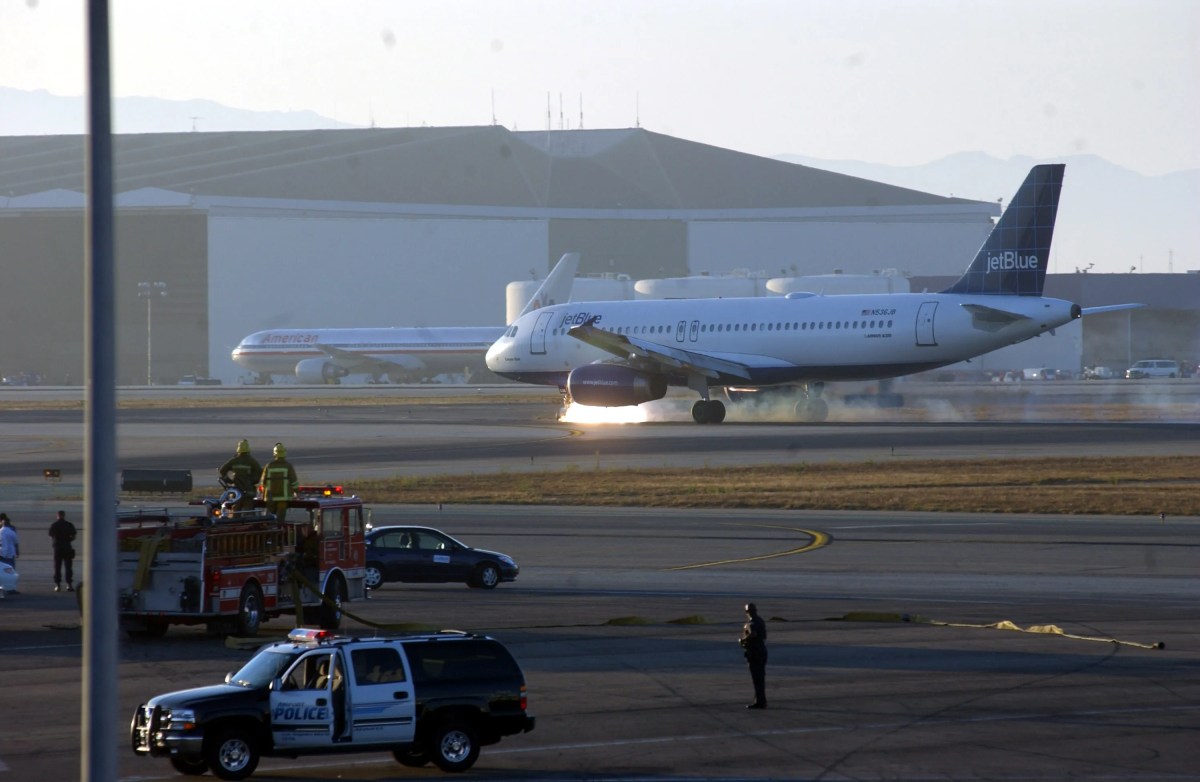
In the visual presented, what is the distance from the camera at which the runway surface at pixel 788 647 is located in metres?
13.5

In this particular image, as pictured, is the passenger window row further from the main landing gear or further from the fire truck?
the fire truck

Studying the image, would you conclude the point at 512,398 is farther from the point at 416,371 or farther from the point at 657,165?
the point at 657,165

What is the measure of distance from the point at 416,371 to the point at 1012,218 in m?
78.2

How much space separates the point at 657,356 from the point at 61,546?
117 ft

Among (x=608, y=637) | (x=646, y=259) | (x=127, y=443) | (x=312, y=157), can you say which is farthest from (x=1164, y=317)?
(x=608, y=637)

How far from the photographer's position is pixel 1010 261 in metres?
55.5

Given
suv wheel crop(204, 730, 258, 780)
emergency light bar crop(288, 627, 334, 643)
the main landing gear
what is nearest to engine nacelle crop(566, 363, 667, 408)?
the main landing gear

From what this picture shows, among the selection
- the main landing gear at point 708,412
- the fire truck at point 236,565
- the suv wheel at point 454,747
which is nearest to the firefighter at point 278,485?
the fire truck at point 236,565

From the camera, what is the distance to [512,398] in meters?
92.6

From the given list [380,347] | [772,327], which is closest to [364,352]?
[380,347]

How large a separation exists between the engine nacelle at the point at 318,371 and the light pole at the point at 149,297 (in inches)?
692

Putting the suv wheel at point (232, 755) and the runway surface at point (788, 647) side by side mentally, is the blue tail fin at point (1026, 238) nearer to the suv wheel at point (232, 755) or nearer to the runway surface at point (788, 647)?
the runway surface at point (788, 647)

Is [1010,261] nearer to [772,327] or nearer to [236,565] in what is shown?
[772,327]

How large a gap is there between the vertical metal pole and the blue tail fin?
168ft
